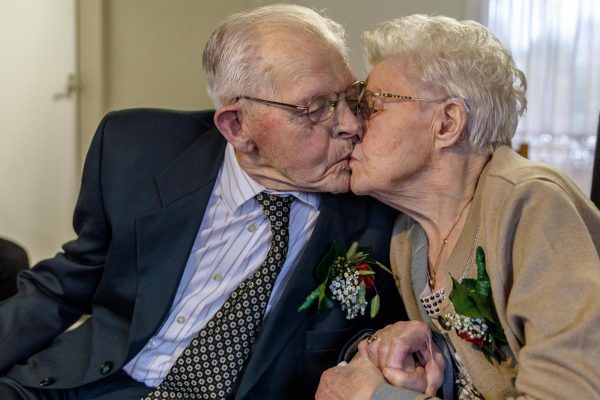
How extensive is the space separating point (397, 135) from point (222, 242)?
494mm

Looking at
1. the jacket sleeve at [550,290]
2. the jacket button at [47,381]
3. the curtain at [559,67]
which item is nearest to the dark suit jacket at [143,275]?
the jacket button at [47,381]

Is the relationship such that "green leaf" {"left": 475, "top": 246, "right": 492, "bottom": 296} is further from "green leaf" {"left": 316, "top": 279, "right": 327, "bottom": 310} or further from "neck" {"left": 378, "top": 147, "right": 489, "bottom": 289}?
"green leaf" {"left": 316, "top": 279, "right": 327, "bottom": 310}

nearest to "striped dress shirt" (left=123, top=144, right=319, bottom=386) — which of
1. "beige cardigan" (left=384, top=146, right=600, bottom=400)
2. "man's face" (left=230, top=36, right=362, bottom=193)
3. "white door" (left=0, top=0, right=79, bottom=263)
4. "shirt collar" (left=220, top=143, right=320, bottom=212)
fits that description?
"shirt collar" (left=220, top=143, right=320, bottom=212)

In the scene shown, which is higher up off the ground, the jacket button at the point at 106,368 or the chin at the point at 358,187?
the chin at the point at 358,187

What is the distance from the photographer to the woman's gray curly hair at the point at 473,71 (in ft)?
5.71

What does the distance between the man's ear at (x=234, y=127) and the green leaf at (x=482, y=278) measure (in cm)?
62

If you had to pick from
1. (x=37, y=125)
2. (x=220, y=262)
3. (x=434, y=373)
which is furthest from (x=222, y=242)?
(x=37, y=125)

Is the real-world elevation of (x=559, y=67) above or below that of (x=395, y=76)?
below

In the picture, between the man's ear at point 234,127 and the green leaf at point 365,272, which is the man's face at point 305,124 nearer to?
the man's ear at point 234,127

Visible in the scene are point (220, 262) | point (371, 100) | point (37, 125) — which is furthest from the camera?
point (37, 125)

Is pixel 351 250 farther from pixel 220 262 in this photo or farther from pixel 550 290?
pixel 550 290

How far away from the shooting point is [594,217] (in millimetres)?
1570

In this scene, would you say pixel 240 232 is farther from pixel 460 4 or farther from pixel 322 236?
pixel 460 4

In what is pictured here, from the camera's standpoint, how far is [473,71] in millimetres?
1738
